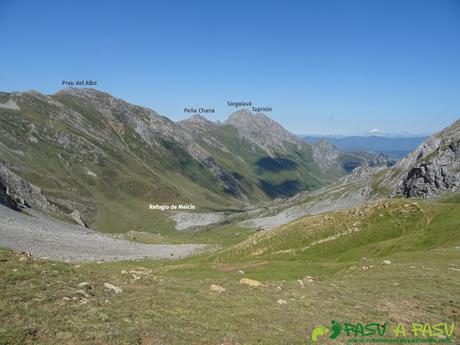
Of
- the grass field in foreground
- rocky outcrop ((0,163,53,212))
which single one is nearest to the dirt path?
rocky outcrop ((0,163,53,212))

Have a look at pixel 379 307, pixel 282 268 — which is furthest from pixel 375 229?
pixel 379 307

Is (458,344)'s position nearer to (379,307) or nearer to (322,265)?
(379,307)

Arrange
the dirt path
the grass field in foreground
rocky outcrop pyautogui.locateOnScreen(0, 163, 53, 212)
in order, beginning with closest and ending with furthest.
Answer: the grass field in foreground < the dirt path < rocky outcrop pyautogui.locateOnScreen(0, 163, 53, 212)

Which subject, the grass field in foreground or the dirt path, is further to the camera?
the dirt path

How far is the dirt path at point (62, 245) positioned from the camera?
87938 millimetres

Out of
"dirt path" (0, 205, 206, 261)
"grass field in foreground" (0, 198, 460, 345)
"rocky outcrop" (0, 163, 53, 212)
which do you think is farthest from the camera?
"rocky outcrop" (0, 163, 53, 212)

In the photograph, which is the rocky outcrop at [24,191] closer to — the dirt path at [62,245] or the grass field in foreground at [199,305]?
the dirt path at [62,245]

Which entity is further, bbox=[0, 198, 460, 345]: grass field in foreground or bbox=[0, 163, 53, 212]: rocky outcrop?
bbox=[0, 163, 53, 212]: rocky outcrop

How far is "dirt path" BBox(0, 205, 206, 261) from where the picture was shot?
8794 cm

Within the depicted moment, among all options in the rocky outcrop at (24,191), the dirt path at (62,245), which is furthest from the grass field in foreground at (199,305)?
the rocky outcrop at (24,191)

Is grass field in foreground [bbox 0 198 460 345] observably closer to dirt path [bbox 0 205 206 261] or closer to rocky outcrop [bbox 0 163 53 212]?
dirt path [bbox 0 205 206 261]

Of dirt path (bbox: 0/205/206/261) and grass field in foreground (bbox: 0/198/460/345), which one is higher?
grass field in foreground (bbox: 0/198/460/345)

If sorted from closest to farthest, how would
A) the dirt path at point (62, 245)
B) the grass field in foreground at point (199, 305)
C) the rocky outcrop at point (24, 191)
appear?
the grass field in foreground at point (199, 305), the dirt path at point (62, 245), the rocky outcrop at point (24, 191)

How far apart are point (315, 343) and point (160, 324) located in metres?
8.35
